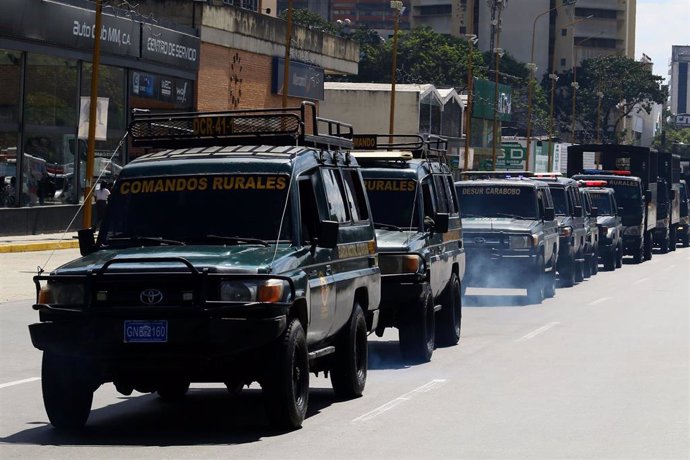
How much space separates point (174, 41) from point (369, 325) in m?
38.5

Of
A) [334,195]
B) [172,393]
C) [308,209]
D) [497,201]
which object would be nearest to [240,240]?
[308,209]

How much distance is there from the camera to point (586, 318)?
22641mm

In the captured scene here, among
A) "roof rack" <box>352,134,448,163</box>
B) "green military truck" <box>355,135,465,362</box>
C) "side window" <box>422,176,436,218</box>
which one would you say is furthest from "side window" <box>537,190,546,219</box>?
"side window" <box>422,176,436,218</box>

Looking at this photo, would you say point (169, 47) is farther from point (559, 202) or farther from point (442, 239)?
point (442, 239)

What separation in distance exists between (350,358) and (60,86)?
107 ft

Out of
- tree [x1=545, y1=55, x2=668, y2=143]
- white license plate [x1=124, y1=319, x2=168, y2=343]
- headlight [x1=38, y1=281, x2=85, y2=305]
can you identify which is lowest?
white license plate [x1=124, y1=319, x2=168, y2=343]

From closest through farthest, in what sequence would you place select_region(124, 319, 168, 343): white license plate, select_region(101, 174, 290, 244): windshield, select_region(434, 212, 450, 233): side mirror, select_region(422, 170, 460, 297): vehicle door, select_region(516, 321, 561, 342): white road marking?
select_region(124, 319, 168, 343): white license plate < select_region(101, 174, 290, 244): windshield < select_region(434, 212, 450, 233): side mirror < select_region(422, 170, 460, 297): vehicle door < select_region(516, 321, 561, 342): white road marking

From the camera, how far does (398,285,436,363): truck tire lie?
1562cm

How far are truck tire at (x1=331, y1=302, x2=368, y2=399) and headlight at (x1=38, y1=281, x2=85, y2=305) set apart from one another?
9.40ft

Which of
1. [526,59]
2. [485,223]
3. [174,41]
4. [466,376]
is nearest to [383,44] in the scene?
[526,59]

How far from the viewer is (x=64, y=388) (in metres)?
10.3

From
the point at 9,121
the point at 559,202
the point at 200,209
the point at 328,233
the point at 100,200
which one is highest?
the point at 9,121

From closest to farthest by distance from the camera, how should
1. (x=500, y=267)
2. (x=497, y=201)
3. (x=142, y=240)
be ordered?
(x=142, y=240) → (x=500, y=267) → (x=497, y=201)

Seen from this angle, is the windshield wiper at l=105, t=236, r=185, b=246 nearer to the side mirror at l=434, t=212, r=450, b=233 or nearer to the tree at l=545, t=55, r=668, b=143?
the side mirror at l=434, t=212, r=450, b=233
